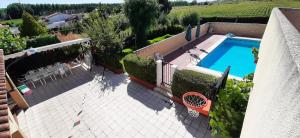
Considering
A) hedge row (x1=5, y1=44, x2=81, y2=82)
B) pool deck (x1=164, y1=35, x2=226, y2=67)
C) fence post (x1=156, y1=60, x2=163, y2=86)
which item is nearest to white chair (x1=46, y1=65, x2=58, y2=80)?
hedge row (x1=5, y1=44, x2=81, y2=82)

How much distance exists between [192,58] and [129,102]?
738 centimetres

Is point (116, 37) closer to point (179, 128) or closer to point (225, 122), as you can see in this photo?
point (179, 128)

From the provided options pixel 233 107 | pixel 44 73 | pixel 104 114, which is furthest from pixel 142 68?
pixel 44 73

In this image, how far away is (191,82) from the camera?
6.28 metres

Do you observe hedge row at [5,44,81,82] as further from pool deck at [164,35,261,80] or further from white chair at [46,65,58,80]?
pool deck at [164,35,261,80]

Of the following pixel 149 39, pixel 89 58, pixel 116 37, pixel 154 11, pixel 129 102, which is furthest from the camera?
pixel 149 39

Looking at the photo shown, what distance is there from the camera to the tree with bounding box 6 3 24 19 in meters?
79.0

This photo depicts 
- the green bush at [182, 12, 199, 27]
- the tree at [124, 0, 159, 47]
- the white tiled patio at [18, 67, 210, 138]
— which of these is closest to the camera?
the white tiled patio at [18, 67, 210, 138]

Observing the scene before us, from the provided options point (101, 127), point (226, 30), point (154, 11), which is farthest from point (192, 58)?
point (226, 30)

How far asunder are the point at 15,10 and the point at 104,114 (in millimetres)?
106482

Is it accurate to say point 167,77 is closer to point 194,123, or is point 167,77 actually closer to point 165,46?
point 194,123

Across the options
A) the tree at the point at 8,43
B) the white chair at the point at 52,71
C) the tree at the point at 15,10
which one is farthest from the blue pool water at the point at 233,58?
the tree at the point at 15,10

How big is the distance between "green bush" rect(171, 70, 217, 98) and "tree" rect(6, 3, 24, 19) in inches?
4125

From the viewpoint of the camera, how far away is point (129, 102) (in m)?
7.52
